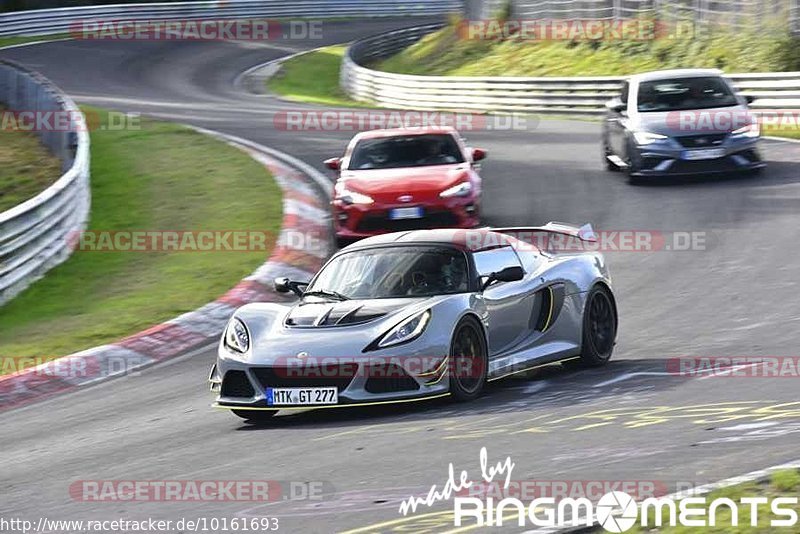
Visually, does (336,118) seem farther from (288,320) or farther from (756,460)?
(756,460)

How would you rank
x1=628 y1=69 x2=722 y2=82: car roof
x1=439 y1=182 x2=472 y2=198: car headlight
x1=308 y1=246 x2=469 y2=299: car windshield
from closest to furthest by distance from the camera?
x1=308 y1=246 x2=469 y2=299: car windshield < x1=439 y1=182 x2=472 y2=198: car headlight < x1=628 y1=69 x2=722 y2=82: car roof

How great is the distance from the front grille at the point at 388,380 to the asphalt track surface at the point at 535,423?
19cm

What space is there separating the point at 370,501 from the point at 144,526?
3.37 feet

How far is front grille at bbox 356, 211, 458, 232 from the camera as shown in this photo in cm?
1702

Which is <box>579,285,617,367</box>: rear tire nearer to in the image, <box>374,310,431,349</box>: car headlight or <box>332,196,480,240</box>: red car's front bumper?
<box>374,310,431,349</box>: car headlight

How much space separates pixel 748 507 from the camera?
600 centimetres

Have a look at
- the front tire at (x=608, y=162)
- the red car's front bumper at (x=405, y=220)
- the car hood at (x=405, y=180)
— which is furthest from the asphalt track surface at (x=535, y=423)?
the front tire at (x=608, y=162)

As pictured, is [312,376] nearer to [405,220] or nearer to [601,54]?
[405,220]

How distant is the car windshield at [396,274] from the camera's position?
33.2ft

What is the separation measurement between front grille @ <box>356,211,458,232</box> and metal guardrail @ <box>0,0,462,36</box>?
39537 millimetres

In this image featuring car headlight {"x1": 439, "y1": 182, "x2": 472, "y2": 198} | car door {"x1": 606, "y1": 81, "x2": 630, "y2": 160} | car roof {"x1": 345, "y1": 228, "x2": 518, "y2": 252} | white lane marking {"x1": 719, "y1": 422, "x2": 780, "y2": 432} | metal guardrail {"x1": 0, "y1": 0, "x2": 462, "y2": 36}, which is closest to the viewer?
white lane marking {"x1": 719, "y1": 422, "x2": 780, "y2": 432}

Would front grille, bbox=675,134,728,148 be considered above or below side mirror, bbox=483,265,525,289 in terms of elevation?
below

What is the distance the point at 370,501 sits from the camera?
22.7 feet

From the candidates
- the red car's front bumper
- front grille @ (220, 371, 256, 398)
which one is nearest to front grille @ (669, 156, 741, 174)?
the red car's front bumper
